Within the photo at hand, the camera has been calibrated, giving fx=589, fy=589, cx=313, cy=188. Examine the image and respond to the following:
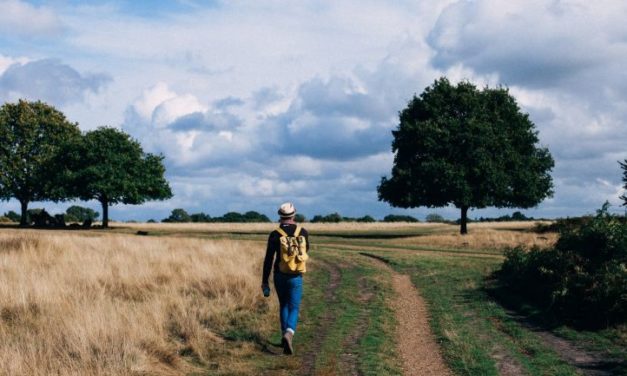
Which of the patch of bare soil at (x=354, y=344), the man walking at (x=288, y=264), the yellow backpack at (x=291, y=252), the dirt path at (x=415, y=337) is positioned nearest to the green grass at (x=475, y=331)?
the dirt path at (x=415, y=337)

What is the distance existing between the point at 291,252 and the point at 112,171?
54052 millimetres

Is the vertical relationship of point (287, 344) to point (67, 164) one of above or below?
below

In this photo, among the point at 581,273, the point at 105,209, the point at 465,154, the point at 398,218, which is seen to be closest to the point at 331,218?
the point at 398,218

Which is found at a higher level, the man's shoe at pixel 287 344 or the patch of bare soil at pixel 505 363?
the man's shoe at pixel 287 344

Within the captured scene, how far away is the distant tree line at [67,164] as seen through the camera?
61.2 meters

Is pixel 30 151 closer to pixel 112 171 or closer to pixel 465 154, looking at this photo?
pixel 112 171

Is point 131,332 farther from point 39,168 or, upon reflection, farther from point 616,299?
point 39,168

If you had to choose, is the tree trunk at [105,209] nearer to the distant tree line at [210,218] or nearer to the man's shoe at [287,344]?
the distant tree line at [210,218]

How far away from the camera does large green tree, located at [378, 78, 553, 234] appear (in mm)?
46906

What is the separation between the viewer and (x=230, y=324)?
1350 cm

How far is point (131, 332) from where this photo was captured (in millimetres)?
10969

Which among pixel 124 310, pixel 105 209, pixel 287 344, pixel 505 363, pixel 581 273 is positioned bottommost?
pixel 505 363

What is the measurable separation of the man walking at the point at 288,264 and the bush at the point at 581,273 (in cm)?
786

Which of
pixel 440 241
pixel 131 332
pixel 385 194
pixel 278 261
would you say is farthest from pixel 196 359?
pixel 385 194
